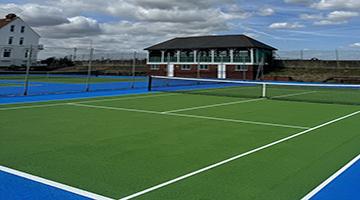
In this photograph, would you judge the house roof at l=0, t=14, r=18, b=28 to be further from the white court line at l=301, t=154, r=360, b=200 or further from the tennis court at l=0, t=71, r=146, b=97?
the white court line at l=301, t=154, r=360, b=200

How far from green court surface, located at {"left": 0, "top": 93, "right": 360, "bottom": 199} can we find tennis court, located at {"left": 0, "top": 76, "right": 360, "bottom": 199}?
2 centimetres

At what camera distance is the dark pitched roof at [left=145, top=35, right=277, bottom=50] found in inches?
2066

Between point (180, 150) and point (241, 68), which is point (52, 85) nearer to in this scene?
point (180, 150)

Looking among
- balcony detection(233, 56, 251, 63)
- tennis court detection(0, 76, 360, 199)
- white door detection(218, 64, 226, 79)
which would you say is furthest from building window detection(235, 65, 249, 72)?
tennis court detection(0, 76, 360, 199)

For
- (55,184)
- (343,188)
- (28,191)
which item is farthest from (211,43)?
(28,191)

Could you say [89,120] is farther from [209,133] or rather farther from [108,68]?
[108,68]

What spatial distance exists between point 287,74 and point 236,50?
7.96 metres

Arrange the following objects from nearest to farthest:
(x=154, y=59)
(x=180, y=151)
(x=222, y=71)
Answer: (x=180, y=151) < (x=222, y=71) < (x=154, y=59)

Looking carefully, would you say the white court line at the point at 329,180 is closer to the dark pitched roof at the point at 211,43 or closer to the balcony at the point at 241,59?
the balcony at the point at 241,59

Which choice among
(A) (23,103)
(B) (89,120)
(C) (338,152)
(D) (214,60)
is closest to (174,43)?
(D) (214,60)

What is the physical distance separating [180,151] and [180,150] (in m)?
0.09

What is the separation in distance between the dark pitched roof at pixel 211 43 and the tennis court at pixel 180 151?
40883mm

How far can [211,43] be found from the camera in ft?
182

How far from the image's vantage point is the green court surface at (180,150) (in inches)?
202
